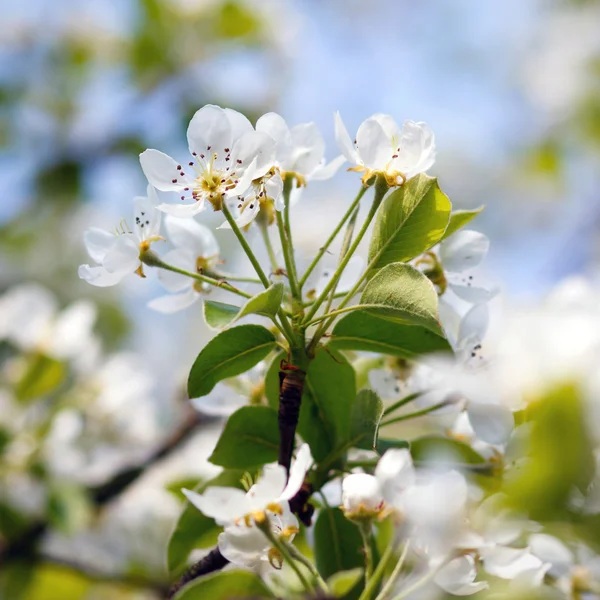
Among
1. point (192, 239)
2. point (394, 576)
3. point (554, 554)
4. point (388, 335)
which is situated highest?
point (192, 239)

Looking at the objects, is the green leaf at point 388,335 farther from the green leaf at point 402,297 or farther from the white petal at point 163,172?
the white petal at point 163,172

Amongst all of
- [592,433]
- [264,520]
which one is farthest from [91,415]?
[592,433]

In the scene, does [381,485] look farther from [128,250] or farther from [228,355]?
[128,250]

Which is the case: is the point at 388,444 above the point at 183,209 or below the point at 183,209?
below

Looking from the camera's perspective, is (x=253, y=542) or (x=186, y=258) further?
(x=186, y=258)

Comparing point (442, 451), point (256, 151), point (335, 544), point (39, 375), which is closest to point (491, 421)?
point (442, 451)

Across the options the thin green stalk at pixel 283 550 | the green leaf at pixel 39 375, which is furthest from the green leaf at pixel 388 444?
the green leaf at pixel 39 375

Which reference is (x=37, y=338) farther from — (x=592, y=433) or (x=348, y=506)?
(x=592, y=433)
